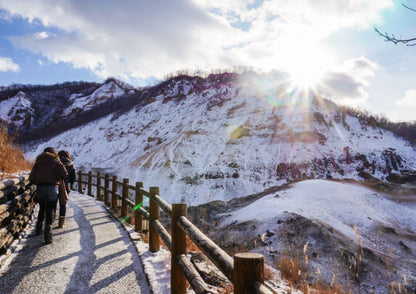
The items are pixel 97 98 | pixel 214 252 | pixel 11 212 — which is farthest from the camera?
pixel 97 98

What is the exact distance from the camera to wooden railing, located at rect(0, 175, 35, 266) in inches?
154

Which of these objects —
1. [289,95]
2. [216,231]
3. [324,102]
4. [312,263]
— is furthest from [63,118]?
[312,263]

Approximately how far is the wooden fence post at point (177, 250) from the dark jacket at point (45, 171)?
3.27 m

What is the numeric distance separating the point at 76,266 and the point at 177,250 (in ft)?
6.32

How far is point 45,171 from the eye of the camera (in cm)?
497

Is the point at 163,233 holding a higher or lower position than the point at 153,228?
higher

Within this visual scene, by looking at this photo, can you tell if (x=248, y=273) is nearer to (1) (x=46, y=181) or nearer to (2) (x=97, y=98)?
(1) (x=46, y=181)

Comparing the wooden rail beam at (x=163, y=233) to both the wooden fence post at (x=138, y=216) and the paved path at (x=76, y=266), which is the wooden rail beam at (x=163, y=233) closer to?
the paved path at (x=76, y=266)

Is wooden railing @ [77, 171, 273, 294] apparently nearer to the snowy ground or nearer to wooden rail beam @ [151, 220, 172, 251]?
wooden rail beam @ [151, 220, 172, 251]

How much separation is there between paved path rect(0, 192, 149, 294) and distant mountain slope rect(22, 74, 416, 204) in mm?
8515

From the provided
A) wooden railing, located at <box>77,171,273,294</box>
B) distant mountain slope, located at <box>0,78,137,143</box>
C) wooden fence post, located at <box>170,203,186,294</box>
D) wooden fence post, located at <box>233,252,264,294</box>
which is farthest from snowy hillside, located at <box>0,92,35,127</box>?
wooden fence post, located at <box>233,252,264,294</box>

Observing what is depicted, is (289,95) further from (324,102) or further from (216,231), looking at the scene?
(216,231)

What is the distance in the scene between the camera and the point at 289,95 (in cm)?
2681

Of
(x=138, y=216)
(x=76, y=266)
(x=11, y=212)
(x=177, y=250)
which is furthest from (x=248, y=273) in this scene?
(x=138, y=216)
